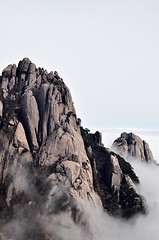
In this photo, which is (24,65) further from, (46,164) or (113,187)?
(113,187)

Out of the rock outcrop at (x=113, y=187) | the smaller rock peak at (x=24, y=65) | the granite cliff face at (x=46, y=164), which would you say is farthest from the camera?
the smaller rock peak at (x=24, y=65)

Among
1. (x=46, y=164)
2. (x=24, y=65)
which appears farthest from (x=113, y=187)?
(x=24, y=65)

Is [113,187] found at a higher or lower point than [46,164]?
lower

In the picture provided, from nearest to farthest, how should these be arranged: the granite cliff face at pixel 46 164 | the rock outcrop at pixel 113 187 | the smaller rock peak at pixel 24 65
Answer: the granite cliff face at pixel 46 164 < the rock outcrop at pixel 113 187 < the smaller rock peak at pixel 24 65

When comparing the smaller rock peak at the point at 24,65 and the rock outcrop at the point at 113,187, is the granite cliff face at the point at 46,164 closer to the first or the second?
the rock outcrop at the point at 113,187

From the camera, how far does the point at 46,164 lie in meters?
110

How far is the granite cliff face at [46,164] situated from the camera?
328ft

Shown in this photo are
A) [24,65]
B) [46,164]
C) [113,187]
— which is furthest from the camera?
[24,65]

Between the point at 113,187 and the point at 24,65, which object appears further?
the point at 24,65

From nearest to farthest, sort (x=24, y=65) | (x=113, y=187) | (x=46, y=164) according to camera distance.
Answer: (x=46, y=164)
(x=113, y=187)
(x=24, y=65)

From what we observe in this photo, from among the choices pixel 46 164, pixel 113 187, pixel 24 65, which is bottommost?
pixel 113 187

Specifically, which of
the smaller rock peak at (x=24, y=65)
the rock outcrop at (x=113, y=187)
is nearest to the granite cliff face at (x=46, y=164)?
the rock outcrop at (x=113, y=187)

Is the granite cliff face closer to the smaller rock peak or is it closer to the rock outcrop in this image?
the rock outcrop

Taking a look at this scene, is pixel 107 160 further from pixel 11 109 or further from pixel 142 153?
pixel 142 153
